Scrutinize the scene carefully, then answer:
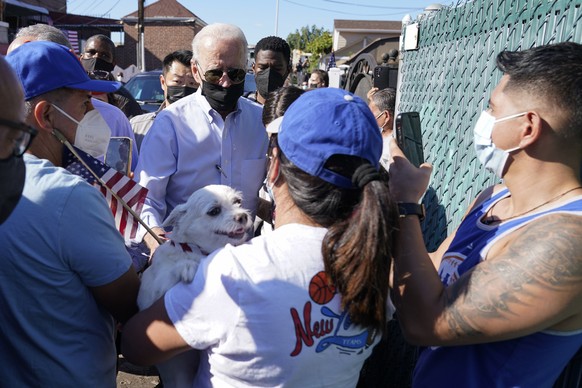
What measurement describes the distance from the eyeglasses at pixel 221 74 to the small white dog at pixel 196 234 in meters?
1.03

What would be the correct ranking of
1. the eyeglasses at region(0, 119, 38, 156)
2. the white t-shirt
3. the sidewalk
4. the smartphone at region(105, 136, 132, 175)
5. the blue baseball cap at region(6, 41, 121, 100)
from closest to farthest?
the eyeglasses at region(0, 119, 38, 156) < the white t-shirt < the blue baseball cap at region(6, 41, 121, 100) < the smartphone at region(105, 136, 132, 175) < the sidewalk

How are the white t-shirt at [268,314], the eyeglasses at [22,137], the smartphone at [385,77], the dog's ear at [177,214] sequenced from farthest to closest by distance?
the smartphone at [385,77]
the dog's ear at [177,214]
the white t-shirt at [268,314]
the eyeglasses at [22,137]

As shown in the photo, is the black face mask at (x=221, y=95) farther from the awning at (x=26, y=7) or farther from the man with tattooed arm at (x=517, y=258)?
the awning at (x=26, y=7)

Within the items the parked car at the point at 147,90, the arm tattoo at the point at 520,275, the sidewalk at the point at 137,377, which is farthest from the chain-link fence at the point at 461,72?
the parked car at the point at 147,90

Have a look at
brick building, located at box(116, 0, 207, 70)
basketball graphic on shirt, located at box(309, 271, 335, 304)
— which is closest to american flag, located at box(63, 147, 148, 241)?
basketball graphic on shirt, located at box(309, 271, 335, 304)

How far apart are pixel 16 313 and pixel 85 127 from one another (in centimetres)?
96

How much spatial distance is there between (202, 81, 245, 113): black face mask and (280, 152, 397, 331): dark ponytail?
183cm

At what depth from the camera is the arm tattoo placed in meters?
1.52

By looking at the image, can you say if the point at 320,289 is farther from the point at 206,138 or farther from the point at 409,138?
the point at 206,138

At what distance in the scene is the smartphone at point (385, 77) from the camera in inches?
310

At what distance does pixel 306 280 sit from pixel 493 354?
2.83ft

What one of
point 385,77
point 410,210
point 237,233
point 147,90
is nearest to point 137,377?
point 237,233

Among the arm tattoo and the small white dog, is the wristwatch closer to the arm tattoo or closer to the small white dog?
the arm tattoo

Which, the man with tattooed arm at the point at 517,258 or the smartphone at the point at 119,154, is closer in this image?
the man with tattooed arm at the point at 517,258
